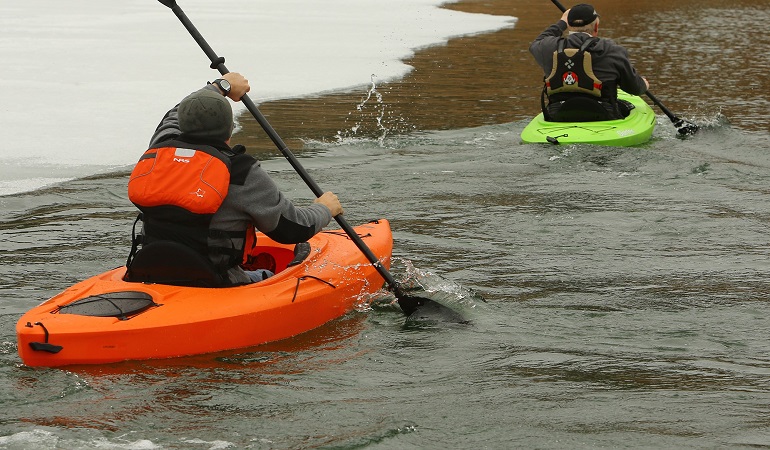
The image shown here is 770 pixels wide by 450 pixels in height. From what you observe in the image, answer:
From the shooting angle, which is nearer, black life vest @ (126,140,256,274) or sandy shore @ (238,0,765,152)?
black life vest @ (126,140,256,274)

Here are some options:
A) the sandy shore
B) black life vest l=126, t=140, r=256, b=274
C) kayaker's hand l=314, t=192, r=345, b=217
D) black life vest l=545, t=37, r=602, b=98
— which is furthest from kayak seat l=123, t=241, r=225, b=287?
black life vest l=545, t=37, r=602, b=98

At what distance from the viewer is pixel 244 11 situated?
68.6 ft

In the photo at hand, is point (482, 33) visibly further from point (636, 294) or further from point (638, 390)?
point (638, 390)

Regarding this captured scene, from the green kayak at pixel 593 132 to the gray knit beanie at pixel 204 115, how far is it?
4923mm

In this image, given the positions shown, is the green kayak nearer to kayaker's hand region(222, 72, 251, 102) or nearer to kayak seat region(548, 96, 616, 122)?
kayak seat region(548, 96, 616, 122)

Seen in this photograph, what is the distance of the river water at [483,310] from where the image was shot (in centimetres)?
403

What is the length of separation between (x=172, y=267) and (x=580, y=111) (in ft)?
18.2

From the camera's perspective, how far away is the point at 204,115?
465 cm

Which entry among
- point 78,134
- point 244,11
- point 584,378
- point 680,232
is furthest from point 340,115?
point 244,11

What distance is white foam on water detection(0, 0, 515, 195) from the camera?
31.9 ft

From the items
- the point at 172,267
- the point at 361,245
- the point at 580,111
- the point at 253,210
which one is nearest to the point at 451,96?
the point at 580,111

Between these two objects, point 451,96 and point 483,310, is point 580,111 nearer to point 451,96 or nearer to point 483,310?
point 451,96

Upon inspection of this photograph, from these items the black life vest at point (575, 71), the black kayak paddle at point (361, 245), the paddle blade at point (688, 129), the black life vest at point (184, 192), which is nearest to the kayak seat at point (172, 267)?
the black life vest at point (184, 192)

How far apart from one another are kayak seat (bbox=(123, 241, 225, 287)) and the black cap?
211 inches
